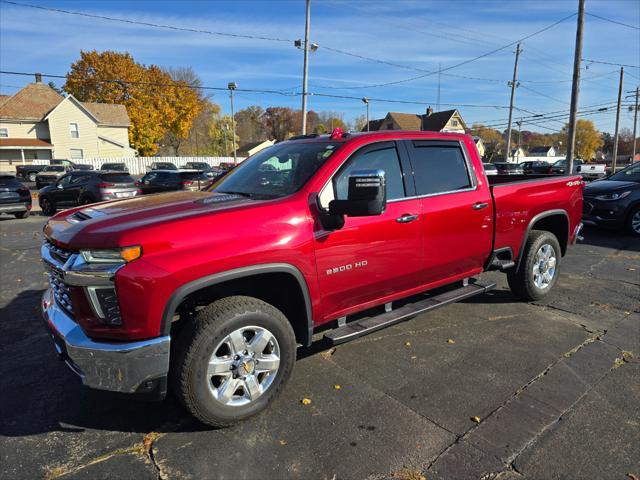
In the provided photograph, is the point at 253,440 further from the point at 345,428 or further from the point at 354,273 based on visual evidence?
the point at 354,273

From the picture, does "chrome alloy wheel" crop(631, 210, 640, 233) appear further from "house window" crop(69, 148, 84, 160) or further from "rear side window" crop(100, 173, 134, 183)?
"house window" crop(69, 148, 84, 160)

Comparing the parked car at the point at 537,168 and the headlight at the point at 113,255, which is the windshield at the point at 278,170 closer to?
the headlight at the point at 113,255

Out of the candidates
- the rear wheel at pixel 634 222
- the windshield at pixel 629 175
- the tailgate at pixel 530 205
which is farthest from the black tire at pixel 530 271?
the windshield at pixel 629 175

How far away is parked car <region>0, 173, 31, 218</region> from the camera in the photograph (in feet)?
44.9

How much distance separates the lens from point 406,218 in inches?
145

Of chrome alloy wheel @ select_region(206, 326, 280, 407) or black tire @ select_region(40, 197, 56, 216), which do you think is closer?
chrome alloy wheel @ select_region(206, 326, 280, 407)

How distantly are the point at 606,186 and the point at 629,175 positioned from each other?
0.99m

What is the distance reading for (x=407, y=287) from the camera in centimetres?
392

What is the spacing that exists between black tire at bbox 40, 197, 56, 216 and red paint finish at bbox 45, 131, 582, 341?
14.9 m

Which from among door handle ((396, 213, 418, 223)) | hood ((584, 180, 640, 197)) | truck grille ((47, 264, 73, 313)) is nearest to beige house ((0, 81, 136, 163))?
hood ((584, 180, 640, 197))

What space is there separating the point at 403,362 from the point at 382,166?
66.8 inches

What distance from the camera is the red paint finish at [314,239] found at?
8.42 feet

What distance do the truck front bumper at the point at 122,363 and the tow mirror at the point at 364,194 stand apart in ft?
4.56

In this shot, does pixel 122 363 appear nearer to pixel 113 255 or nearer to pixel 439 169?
pixel 113 255
